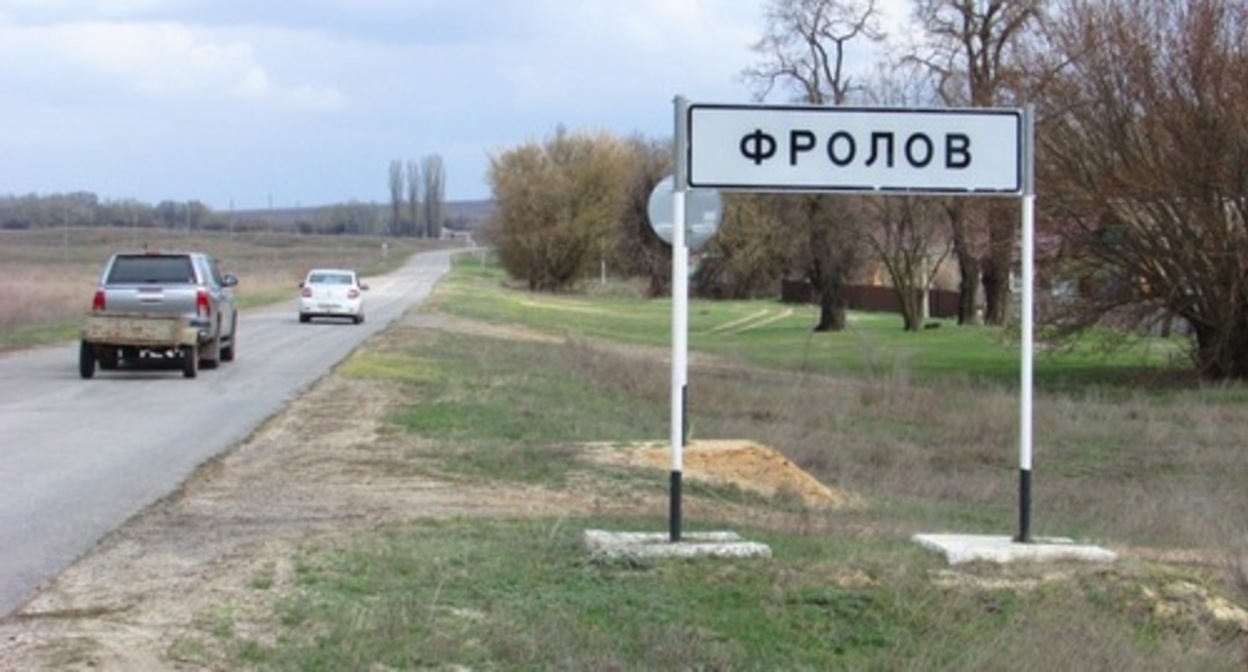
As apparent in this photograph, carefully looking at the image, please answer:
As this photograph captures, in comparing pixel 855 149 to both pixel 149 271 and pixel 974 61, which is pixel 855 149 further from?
pixel 974 61

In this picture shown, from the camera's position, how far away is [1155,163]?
31.3m

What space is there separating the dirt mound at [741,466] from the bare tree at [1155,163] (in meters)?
18.8

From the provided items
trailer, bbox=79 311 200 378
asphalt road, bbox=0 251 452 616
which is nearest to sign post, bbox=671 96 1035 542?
asphalt road, bbox=0 251 452 616

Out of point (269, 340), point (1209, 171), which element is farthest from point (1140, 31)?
point (269, 340)

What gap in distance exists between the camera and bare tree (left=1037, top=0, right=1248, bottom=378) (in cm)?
3089

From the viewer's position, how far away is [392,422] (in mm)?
17828

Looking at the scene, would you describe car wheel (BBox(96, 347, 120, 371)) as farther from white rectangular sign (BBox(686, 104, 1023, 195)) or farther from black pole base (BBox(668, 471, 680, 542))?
white rectangular sign (BBox(686, 104, 1023, 195))

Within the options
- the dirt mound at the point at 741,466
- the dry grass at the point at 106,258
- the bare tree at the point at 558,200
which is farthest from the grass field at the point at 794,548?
the bare tree at the point at 558,200

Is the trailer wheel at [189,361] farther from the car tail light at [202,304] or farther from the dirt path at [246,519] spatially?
the dirt path at [246,519]

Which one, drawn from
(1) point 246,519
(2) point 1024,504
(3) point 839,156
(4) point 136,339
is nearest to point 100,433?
(1) point 246,519

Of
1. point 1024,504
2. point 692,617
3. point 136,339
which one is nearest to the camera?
point 692,617

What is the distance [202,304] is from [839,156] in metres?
17.0

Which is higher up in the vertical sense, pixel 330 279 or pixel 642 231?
pixel 642 231

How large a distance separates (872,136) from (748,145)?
0.75 meters
